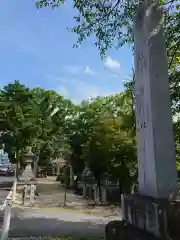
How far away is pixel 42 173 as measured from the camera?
47.9m

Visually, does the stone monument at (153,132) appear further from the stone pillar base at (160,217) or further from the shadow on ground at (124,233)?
the shadow on ground at (124,233)

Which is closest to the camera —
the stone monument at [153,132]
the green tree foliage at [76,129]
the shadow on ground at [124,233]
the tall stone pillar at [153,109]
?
the shadow on ground at [124,233]

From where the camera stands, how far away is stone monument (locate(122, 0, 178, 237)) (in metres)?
4.27

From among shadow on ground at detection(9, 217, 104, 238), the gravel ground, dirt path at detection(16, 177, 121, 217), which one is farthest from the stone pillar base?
dirt path at detection(16, 177, 121, 217)

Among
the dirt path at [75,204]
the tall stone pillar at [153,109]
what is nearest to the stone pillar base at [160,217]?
the tall stone pillar at [153,109]

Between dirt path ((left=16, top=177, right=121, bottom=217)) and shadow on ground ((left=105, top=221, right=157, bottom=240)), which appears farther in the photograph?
dirt path ((left=16, top=177, right=121, bottom=217))

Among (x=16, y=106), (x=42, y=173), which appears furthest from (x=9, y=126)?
(x=42, y=173)

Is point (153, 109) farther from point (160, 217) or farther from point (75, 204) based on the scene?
point (75, 204)

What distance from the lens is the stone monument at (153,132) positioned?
14.0 feet

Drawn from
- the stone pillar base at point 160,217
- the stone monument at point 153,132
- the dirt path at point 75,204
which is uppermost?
the stone monument at point 153,132

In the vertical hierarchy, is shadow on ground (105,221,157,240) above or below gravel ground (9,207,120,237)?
above

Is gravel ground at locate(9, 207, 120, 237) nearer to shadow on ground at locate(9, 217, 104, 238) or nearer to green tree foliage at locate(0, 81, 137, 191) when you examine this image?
shadow on ground at locate(9, 217, 104, 238)

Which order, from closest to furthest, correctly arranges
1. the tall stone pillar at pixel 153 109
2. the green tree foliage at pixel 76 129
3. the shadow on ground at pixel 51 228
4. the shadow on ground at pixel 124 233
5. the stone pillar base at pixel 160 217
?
the stone pillar base at pixel 160 217, the shadow on ground at pixel 124 233, the tall stone pillar at pixel 153 109, the shadow on ground at pixel 51 228, the green tree foliage at pixel 76 129

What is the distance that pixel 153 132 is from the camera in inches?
178
